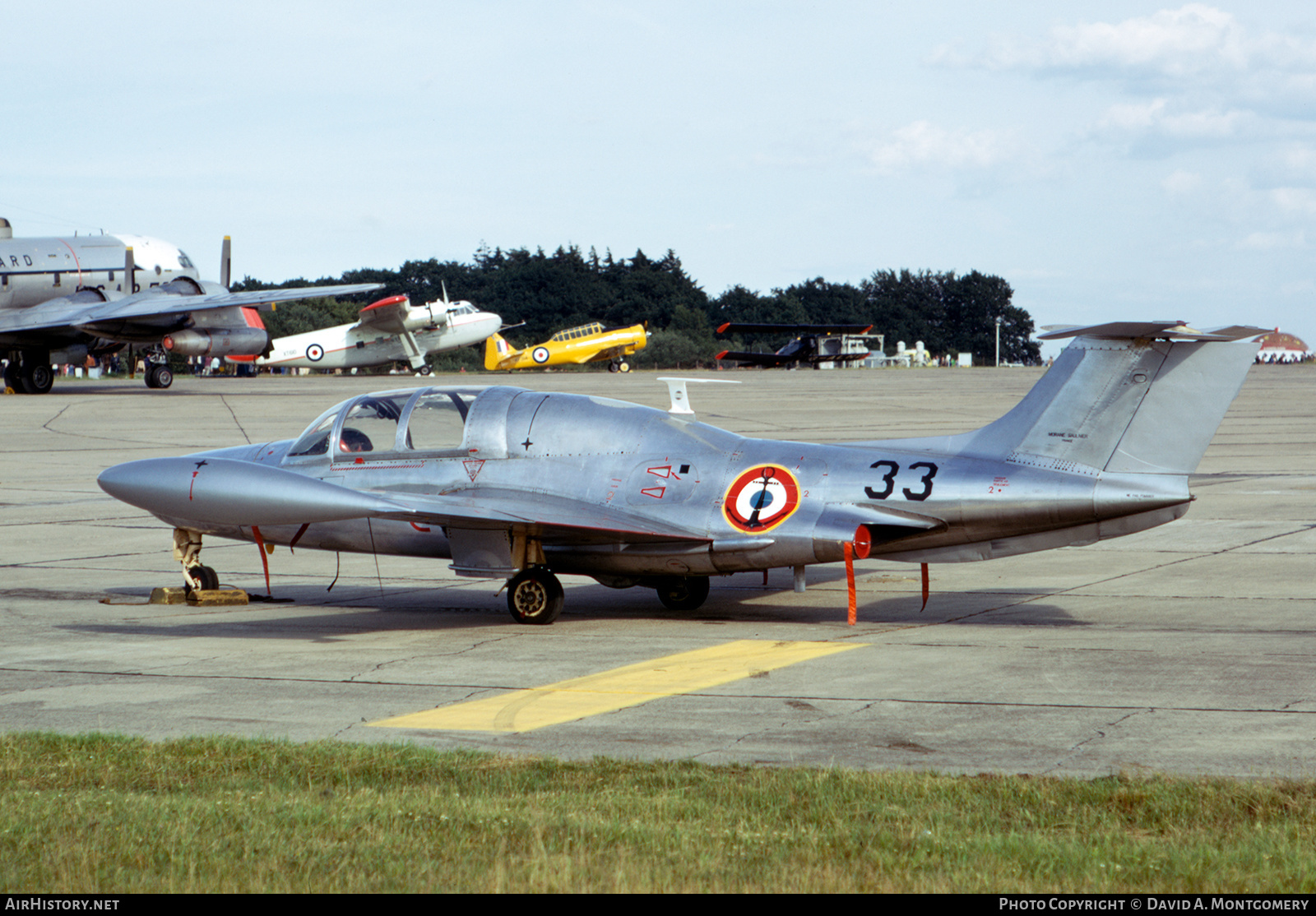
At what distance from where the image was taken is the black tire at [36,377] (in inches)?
1860

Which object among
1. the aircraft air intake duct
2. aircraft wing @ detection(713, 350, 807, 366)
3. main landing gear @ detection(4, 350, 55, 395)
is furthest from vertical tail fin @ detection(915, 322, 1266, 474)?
aircraft wing @ detection(713, 350, 807, 366)

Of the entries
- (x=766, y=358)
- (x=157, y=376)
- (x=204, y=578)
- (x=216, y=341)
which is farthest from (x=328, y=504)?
(x=766, y=358)

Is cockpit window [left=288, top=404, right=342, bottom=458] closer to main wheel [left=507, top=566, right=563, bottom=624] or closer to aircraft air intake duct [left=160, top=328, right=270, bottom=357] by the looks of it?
main wheel [left=507, top=566, right=563, bottom=624]

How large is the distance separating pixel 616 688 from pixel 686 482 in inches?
121

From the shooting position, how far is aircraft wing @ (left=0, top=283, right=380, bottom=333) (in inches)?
1681

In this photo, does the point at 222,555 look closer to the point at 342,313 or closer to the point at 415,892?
the point at 415,892

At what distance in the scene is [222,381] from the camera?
199 feet

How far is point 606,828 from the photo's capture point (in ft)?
19.5

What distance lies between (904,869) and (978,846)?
436mm

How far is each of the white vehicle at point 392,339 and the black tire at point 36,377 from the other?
66.7 ft

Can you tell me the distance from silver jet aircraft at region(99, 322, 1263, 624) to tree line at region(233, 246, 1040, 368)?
96.8 metres

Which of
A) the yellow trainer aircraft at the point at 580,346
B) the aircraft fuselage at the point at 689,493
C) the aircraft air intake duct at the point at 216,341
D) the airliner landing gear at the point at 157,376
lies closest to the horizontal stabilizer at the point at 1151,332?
the aircraft fuselage at the point at 689,493

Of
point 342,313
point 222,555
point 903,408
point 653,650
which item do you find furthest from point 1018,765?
point 342,313

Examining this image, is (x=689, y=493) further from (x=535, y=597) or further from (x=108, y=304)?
(x=108, y=304)
